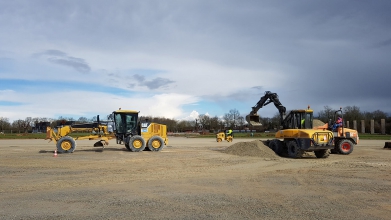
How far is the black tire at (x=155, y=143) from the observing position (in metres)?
24.2

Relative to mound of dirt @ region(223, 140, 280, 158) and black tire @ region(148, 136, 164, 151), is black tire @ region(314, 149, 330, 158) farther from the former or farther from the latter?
black tire @ region(148, 136, 164, 151)

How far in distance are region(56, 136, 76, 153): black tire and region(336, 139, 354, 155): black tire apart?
670 inches

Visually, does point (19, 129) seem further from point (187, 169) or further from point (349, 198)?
point (349, 198)

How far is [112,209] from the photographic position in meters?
7.54

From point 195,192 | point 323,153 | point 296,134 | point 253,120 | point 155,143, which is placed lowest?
point 195,192

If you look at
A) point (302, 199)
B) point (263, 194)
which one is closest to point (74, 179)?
point (263, 194)

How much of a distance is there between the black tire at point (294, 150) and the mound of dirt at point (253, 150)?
2.73ft

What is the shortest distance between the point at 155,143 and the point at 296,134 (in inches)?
379

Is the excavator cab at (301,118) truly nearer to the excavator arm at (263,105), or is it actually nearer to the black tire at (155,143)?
the excavator arm at (263,105)

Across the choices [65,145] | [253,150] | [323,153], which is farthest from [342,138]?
[65,145]

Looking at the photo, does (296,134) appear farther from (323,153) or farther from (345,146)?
(345,146)

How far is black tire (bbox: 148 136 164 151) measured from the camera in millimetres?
24188

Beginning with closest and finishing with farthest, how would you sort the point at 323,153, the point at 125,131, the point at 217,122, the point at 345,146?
the point at 323,153, the point at 345,146, the point at 125,131, the point at 217,122

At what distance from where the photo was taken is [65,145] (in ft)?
74.5
